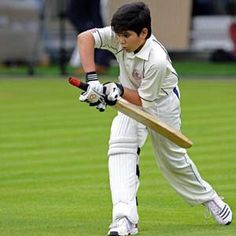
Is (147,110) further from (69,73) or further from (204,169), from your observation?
(69,73)

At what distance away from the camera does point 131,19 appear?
7953 millimetres

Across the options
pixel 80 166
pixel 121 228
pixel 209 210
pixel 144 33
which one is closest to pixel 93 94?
pixel 144 33

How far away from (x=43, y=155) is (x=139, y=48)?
4840mm

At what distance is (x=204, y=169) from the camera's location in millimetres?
11766

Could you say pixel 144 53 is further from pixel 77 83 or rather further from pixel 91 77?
pixel 77 83

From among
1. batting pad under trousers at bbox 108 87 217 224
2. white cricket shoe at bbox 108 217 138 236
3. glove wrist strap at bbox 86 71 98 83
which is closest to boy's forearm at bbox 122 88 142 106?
batting pad under trousers at bbox 108 87 217 224

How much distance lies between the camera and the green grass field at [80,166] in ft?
28.9

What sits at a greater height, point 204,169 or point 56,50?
point 204,169

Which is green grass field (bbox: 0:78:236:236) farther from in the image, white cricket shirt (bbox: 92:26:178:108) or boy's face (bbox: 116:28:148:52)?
boy's face (bbox: 116:28:148:52)

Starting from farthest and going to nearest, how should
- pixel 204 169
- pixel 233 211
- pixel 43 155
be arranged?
pixel 43 155 < pixel 204 169 < pixel 233 211

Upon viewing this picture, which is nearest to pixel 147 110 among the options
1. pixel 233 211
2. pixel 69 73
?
pixel 233 211

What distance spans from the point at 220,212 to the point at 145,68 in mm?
1313

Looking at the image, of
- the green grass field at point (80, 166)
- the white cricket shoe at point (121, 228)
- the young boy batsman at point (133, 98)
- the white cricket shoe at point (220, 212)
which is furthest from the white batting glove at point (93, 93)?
the white cricket shoe at point (220, 212)

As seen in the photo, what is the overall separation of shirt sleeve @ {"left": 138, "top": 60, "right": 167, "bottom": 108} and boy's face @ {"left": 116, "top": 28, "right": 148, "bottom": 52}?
191 millimetres
